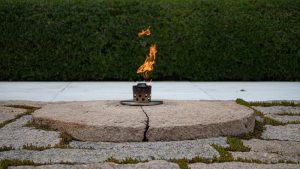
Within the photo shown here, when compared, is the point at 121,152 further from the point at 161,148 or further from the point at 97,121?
the point at 97,121

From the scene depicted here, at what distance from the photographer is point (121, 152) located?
379cm

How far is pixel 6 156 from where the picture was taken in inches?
143

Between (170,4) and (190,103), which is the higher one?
(170,4)

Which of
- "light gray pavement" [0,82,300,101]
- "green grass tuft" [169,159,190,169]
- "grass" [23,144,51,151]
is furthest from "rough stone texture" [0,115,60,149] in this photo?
"light gray pavement" [0,82,300,101]

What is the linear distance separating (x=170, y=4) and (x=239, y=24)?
1.49 metres

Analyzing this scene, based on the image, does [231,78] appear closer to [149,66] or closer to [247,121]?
[149,66]

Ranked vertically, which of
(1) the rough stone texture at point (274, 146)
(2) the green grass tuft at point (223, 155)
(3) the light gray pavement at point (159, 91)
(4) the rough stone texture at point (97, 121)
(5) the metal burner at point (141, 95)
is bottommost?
(3) the light gray pavement at point (159, 91)

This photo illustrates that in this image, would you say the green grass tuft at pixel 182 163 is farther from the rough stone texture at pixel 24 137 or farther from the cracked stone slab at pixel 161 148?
the rough stone texture at pixel 24 137

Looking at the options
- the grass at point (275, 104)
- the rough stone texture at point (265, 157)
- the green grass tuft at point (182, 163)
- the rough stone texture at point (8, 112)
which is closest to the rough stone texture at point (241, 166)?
the green grass tuft at point (182, 163)

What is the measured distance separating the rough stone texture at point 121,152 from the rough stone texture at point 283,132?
573 millimetres

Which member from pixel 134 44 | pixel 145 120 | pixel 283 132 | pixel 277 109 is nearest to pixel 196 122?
pixel 145 120

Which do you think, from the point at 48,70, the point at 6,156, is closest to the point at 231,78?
the point at 48,70

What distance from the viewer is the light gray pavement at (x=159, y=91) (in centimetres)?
756

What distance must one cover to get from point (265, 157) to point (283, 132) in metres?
1.04
